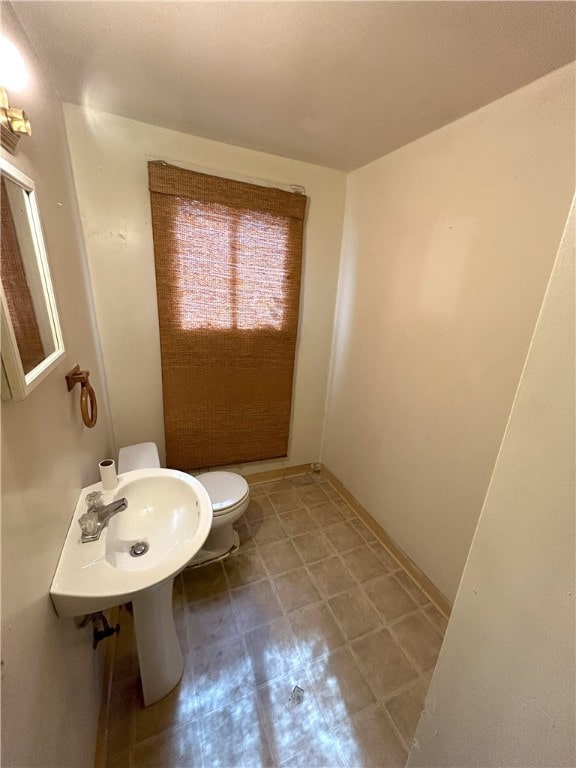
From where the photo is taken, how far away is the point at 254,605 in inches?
58.9

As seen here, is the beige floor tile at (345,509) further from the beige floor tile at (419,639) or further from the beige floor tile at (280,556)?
the beige floor tile at (419,639)

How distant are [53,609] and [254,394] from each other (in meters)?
1.51

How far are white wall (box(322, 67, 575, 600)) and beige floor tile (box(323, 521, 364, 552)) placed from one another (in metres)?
0.19

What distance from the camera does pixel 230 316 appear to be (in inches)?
73.5

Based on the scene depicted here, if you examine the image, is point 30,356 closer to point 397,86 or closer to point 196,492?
point 196,492

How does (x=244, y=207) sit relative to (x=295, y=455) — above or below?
above

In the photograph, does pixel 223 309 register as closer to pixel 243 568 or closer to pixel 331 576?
pixel 243 568

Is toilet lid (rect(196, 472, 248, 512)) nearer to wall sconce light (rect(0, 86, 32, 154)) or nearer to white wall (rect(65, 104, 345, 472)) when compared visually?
white wall (rect(65, 104, 345, 472))

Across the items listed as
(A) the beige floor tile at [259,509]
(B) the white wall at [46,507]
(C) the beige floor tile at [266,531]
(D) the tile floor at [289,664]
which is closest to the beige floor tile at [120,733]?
Result: (D) the tile floor at [289,664]

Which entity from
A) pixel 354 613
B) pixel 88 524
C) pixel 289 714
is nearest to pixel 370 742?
pixel 289 714

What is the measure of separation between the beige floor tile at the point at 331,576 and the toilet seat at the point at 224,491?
1.94ft

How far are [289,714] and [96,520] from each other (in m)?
1.04

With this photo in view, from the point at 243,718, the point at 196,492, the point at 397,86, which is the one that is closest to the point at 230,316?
the point at 196,492

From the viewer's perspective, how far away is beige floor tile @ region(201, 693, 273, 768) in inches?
39.2
